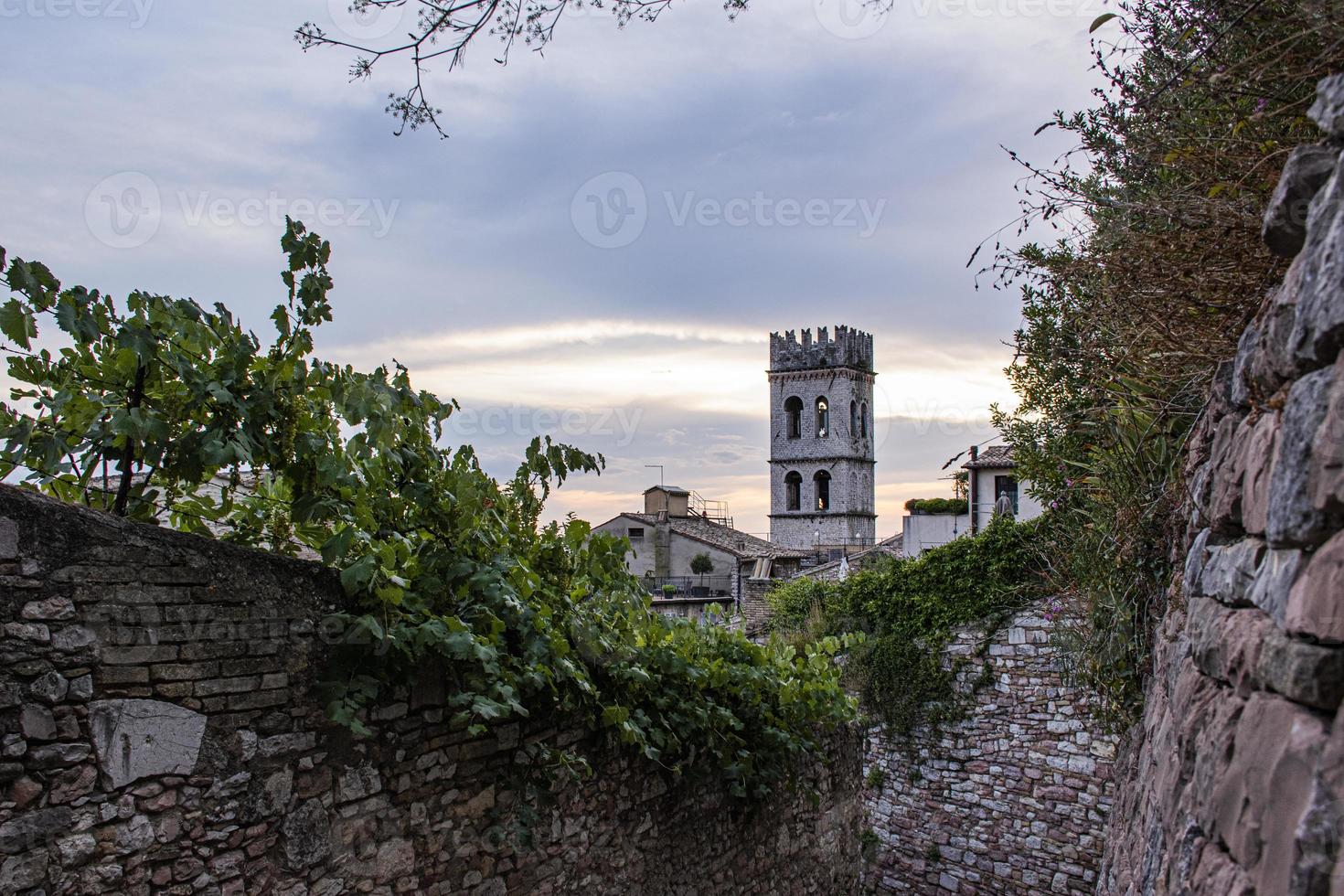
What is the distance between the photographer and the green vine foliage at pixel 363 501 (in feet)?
11.7

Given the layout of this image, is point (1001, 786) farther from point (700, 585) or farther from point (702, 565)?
point (702, 565)

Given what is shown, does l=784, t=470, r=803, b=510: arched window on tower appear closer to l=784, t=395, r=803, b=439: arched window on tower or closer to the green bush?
l=784, t=395, r=803, b=439: arched window on tower

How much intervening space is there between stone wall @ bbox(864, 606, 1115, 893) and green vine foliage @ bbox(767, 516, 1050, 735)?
206mm

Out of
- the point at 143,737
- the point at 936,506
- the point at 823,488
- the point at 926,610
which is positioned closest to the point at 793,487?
the point at 823,488

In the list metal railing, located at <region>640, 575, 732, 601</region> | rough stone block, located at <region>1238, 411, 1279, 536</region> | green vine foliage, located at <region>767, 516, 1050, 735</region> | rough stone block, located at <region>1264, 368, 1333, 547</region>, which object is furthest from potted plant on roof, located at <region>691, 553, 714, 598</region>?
rough stone block, located at <region>1264, 368, 1333, 547</region>

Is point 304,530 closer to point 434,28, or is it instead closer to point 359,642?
point 359,642

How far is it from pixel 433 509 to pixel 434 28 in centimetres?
216

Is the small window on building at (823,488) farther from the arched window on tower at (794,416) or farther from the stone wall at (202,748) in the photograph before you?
the stone wall at (202,748)

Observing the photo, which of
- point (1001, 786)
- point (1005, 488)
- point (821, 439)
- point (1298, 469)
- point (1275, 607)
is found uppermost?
point (821, 439)

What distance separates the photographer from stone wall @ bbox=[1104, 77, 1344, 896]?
2.03m

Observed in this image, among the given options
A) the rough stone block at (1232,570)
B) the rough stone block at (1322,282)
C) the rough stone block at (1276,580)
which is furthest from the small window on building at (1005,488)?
the rough stone block at (1322,282)

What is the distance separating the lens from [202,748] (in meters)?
3.43

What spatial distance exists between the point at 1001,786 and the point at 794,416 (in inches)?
1897

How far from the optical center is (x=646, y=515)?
34.5 metres
